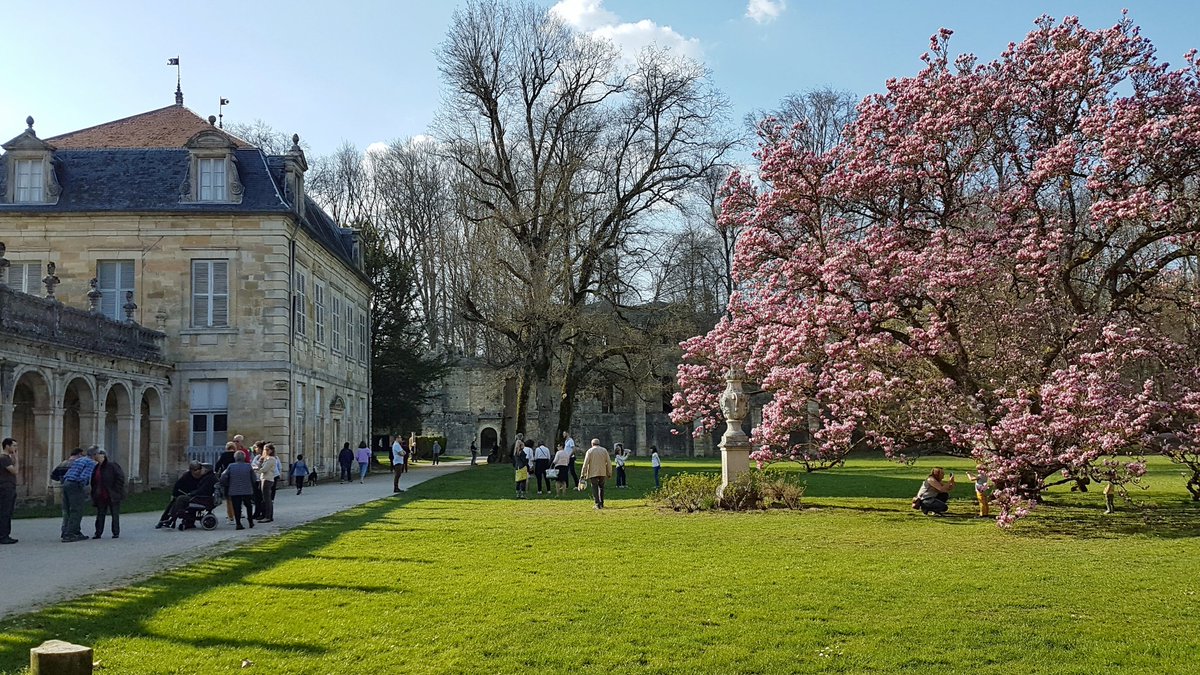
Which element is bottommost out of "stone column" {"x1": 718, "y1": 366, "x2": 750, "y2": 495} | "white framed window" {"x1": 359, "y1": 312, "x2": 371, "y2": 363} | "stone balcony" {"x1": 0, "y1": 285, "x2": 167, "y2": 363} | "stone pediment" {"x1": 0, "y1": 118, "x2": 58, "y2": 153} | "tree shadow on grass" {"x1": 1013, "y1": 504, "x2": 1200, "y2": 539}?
"tree shadow on grass" {"x1": 1013, "y1": 504, "x2": 1200, "y2": 539}

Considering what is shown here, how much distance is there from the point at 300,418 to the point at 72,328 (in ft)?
29.7

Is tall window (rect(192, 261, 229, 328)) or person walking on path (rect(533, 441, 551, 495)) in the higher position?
tall window (rect(192, 261, 229, 328))

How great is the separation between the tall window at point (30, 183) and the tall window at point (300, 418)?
8.51 m

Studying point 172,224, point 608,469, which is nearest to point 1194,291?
point 608,469

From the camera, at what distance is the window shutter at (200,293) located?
94.8ft

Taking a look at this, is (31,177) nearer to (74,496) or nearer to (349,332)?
(349,332)

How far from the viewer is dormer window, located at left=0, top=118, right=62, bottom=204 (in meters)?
28.5

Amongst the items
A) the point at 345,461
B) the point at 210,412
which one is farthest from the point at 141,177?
the point at 345,461

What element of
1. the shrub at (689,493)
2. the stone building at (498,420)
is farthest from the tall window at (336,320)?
the stone building at (498,420)

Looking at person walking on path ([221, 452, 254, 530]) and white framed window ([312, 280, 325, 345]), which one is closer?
person walking on path ([221, 452, 254, 530])

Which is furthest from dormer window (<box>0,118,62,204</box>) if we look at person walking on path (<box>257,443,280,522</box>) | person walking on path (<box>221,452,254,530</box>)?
person walking on path (<box>221,452,254,530</box>)

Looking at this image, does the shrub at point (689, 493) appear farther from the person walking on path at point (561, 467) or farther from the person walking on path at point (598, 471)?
the person walking on path at point (561, 467)

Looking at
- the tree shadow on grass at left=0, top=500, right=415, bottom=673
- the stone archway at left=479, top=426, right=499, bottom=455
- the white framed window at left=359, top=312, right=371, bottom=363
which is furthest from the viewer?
the stone archway at left=479, top=426, right=499, bottom=455

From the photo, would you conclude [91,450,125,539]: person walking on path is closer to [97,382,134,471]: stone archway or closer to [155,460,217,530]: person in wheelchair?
[155,460,217,530]: person in wheelchair
